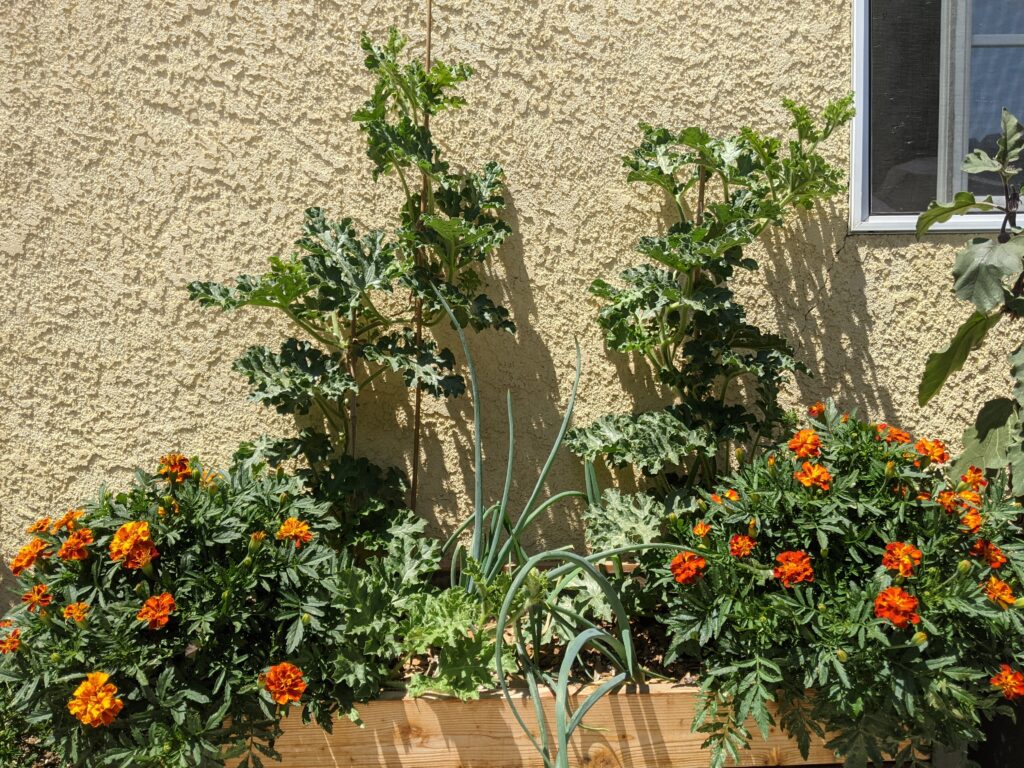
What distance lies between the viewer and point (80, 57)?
2.76m

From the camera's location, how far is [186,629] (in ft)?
6.79

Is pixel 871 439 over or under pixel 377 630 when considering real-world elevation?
over

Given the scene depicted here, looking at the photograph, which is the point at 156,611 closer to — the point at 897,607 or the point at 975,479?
the point at 897,607

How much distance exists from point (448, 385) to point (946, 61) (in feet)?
6.42

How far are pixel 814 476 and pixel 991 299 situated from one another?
0.68m

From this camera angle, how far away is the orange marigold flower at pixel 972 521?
2086mm

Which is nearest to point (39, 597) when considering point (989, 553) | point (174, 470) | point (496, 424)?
point (174, 470)

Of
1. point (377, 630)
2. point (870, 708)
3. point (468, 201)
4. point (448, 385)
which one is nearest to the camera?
point (870, 708)

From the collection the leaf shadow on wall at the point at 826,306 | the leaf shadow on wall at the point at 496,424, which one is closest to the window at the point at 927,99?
the leaf shadow on wall at the point at 826,306

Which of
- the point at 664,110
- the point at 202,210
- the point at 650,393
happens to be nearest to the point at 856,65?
the point at 664,110

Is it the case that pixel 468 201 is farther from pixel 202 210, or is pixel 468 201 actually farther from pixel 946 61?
pixel 946 61

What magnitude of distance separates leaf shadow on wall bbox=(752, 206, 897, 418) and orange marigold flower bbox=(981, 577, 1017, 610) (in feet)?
3.10

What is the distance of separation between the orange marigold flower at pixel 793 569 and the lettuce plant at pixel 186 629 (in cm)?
99

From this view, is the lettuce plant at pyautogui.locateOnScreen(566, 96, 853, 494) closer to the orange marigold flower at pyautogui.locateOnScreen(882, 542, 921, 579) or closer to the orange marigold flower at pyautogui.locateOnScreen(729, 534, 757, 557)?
the orange marigold flower at pyautogui.locateOnScreen(729, 534, 757, 557)
